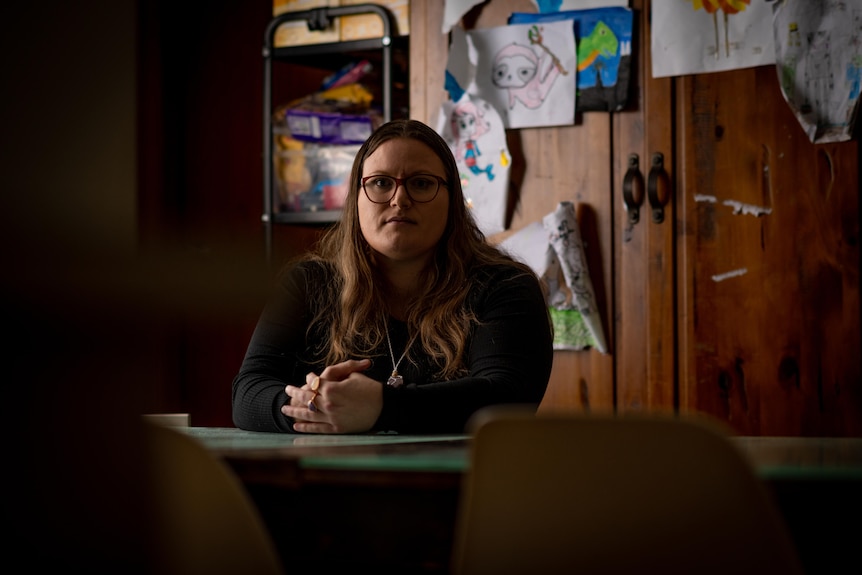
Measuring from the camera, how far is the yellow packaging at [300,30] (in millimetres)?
2632

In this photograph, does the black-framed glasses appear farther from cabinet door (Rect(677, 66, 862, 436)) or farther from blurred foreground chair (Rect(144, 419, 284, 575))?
blurred foreground chair (Rect(144, 419, 284, 575))

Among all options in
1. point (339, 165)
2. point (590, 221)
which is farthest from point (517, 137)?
point (339, 165)

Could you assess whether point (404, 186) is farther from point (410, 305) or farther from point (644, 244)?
point (644, 244)

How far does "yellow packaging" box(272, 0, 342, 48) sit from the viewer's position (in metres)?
2.63

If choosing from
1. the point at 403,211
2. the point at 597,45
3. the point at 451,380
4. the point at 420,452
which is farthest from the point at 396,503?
the point at 597,45

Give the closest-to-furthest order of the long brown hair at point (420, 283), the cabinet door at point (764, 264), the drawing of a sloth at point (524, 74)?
the long brown hair at point (420, 283) → the cabinet door at point (764, 264) → the drawing of a sloth at point (524, 74)

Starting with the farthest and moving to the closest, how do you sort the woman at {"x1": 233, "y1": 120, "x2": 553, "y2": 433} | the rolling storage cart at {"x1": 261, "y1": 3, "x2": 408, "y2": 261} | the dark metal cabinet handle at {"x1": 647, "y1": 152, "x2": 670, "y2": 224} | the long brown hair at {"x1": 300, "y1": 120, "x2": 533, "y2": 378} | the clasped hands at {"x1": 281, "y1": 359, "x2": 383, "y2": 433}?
the rolling storage cart at {"x1": 261, "y1": 3, "x2": 408, "y2": 261} → the dark metal cabinet handle at {"x1": 647, "y1": 152, "x2": 670, "y2": 224} → the long brown hair at {"x1": 300, "y1": 120, "x2": 533, "y2": 378} → the woman at {"x1": 233, "y1": 120, "x2": 553, "y2": 433} → the clasped hands at {"x1": 281, "y1": 359, "x2": 383, "y2": 433}

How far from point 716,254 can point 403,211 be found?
84cm

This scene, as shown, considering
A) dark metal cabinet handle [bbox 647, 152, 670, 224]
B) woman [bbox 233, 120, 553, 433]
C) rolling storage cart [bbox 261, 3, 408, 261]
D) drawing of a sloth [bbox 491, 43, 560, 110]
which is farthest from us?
rolling storage cart [bbox 261, 3, 408, 261]

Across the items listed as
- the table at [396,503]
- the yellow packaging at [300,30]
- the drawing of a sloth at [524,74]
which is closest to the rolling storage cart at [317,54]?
the yellow packaging at [300,30]

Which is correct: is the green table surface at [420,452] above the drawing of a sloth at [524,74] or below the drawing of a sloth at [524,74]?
below

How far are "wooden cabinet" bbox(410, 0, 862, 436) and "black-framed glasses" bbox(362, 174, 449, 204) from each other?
0.65 m

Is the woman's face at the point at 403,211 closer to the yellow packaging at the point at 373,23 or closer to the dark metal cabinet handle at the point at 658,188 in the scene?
the dark metal cabinet handle at the point at 658,188

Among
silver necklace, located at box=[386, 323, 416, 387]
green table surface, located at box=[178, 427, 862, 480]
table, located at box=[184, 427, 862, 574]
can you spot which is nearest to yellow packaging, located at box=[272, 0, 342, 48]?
silver necklace, located at box=[386, 323, 416, 387]
